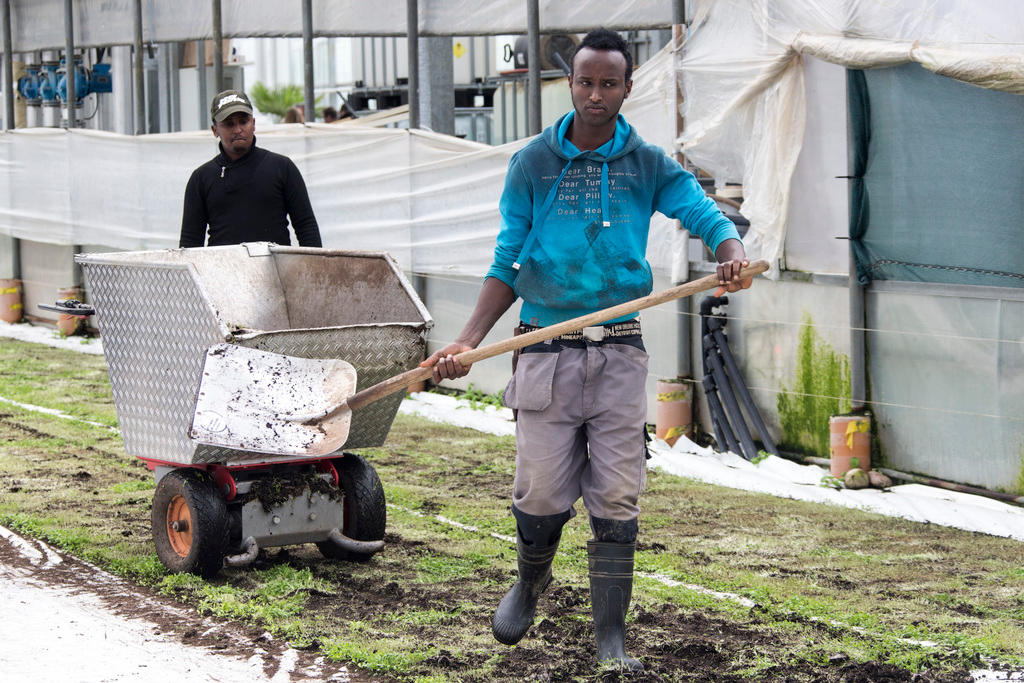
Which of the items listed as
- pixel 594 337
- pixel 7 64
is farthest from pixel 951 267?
pixel 7 64

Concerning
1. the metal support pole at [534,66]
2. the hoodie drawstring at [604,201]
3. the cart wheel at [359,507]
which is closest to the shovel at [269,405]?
the cart wheel at [359,507]

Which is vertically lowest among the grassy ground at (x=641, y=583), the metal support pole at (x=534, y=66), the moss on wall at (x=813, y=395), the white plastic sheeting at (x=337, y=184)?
the grassy ground at (x=641, y=583)

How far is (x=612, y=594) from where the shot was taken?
4.68 metres

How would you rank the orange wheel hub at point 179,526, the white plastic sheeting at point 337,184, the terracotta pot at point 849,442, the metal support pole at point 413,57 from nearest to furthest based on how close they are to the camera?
1. the orange wheel hub at point 179,526
2. the terracotta pot at point 849,442
3. the white plastic sheeting at point 337,184
4. the metal support pole at point 413,57

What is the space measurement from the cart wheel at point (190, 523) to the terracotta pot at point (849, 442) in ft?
12.0

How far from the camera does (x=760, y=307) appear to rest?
878 centimetres

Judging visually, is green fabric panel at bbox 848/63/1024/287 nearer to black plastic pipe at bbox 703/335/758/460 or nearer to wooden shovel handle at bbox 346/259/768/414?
black plastic pipe at bbox 703/335/758/460


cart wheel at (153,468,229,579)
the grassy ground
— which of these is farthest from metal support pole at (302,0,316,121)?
cart wheel at (153,468,229,579)

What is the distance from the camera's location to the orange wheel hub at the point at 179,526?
606 centimetres

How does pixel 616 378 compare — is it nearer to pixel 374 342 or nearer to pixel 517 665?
pixel 517 665

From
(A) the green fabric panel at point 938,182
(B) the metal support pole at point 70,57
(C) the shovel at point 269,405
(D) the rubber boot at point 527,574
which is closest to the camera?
(D) the rubber boot at point 527,574

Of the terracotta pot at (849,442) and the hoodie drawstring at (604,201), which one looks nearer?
the hoodie drawstring at (604,201)

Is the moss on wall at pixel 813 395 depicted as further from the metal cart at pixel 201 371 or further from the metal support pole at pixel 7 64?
the metal support pole at pixel 7 64

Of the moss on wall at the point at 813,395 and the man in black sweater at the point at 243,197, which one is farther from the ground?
the man in black sweater at the point at 243,197
